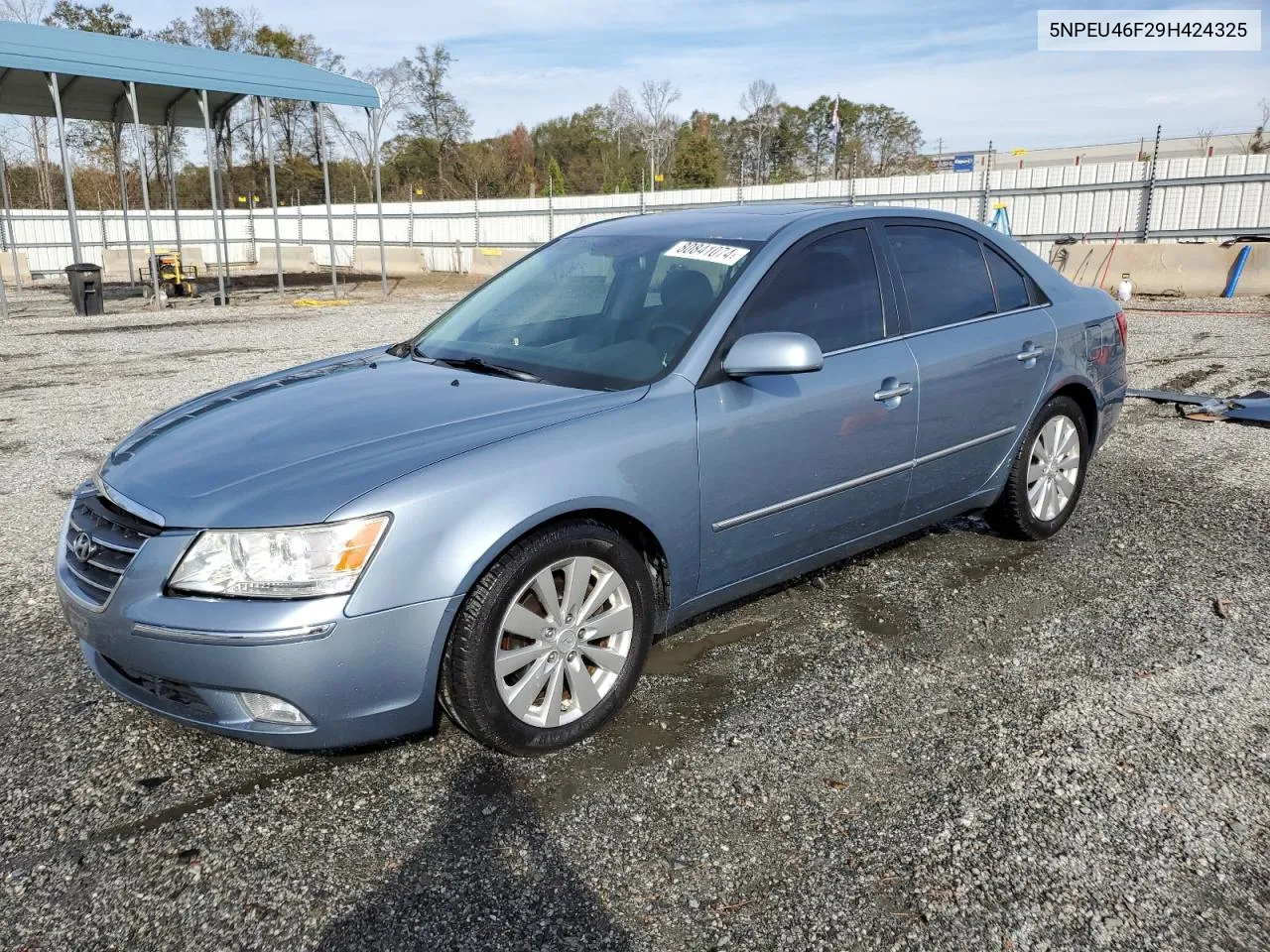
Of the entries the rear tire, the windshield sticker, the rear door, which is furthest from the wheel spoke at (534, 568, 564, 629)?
the rear tire

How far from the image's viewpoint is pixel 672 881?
235 cm

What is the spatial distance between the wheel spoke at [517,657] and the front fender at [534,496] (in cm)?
26

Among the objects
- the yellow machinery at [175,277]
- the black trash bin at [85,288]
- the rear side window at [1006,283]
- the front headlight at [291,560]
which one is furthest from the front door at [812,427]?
the yellow machinery at [175,277]

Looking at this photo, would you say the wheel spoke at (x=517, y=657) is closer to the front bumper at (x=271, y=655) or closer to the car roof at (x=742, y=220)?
the front bumper at (x=271, y=655)

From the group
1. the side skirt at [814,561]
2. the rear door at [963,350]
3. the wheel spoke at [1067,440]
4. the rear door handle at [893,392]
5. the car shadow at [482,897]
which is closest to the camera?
the car shadow at [482,897]

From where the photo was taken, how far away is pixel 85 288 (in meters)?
16.8

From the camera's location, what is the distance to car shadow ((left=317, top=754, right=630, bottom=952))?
2168 mm

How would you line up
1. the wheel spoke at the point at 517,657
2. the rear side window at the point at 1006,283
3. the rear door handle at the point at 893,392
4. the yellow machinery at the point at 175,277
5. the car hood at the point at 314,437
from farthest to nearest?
the yellow machinery at the point at 175,277 < the rear side window at the point at 1006,283 < the rear door handle at the point at 893,392 < the wheel spoke at the point at 517,657 < the car hood at the point at 314,437

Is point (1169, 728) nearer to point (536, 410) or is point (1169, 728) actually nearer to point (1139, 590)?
point (1139, 590)

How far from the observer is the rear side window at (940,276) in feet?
13.1

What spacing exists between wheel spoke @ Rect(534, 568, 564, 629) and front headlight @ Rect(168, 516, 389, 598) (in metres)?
0.50

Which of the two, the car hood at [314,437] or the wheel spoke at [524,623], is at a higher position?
the car hood at [314,437]

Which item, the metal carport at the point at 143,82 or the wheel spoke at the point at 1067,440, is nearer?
the wheel spoke at the point at 1067,440

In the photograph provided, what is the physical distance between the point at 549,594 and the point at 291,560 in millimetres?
730
